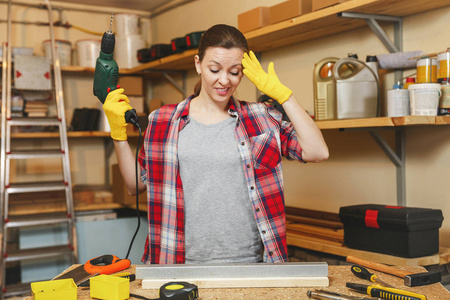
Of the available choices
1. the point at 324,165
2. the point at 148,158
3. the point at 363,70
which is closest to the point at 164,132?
the point at 148,158

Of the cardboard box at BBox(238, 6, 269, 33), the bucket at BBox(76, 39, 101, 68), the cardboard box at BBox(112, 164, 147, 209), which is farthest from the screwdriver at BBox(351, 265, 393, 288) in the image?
the bucket at BBox(76, 39, 101, 68)

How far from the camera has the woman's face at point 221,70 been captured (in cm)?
160

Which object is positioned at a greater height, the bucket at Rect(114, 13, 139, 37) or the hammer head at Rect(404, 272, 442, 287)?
the bucket at Rect(114, 13, 139, 37)

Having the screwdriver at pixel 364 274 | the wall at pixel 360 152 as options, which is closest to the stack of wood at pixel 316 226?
the wall at pixel 360 152

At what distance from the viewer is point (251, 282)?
48.3 inches

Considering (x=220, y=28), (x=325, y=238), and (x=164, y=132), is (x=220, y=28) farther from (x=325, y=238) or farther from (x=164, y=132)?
(x=325, y=238)

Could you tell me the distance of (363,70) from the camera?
224cm

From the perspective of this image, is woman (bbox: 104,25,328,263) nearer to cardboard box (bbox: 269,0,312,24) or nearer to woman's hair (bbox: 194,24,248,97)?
woman's hair (bbox: 194,24,248,97)

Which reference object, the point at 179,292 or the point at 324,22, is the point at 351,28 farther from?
the point at 179,292

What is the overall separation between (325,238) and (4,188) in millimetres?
2327

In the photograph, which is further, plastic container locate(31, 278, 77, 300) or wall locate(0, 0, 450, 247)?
wall locate(0, 0, 450, 247)

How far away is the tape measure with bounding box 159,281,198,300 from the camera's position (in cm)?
109

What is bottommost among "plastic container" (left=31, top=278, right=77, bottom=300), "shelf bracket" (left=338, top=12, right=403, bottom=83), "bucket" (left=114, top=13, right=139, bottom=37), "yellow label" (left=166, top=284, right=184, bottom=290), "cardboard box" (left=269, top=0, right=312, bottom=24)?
"plastic container" (left=31, top=278, right=77, bottom=300)

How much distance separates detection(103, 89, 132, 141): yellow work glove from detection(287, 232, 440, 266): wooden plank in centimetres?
114
